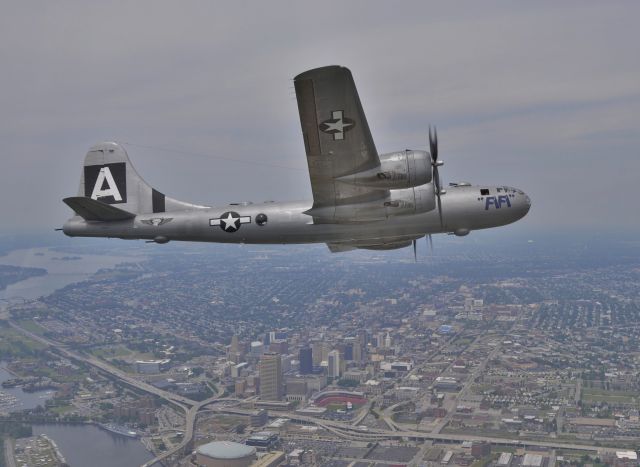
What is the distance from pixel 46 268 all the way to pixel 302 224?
14189 centimetres

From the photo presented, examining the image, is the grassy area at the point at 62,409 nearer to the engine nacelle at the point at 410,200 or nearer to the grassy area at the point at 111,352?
the grassy area at the point at 111,352

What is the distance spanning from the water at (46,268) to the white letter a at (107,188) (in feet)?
382

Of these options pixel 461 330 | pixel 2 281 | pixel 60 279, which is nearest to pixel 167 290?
pixel 60 279

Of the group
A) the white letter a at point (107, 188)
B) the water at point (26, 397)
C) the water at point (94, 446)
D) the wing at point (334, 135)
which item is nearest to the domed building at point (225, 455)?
the water at point (94, 446)

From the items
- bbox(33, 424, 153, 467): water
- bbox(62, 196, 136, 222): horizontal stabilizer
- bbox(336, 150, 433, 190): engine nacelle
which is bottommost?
bbox(33, 424, 153, 467): water

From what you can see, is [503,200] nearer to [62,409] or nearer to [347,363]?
[62,409]

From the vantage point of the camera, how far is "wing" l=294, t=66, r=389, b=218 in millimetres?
21000

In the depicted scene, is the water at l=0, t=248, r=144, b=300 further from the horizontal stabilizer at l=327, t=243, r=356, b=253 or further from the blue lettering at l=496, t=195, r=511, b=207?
the blue lettering at l=496, t=195, r=511, b=207

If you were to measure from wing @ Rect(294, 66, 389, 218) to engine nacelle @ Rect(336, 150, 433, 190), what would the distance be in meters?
0.32

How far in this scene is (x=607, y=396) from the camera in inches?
2847

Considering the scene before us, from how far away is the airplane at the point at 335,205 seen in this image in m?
22.3

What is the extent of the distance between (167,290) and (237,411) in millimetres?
85263

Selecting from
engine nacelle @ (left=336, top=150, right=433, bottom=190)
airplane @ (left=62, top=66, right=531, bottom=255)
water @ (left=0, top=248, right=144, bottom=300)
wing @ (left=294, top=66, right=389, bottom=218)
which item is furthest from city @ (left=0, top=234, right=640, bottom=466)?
engine nacelle @ (left=336, top=150, right=433, bottom=190)

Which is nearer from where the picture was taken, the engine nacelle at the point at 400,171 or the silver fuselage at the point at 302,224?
the engine nacelle at the point at 400,171
